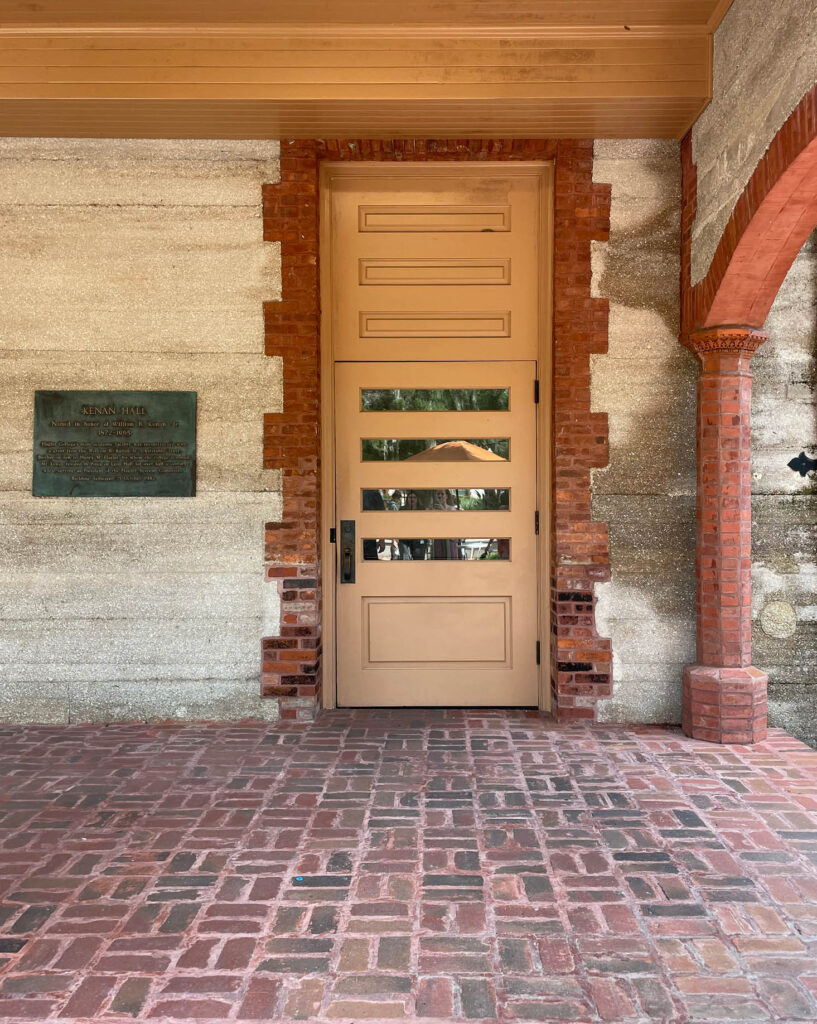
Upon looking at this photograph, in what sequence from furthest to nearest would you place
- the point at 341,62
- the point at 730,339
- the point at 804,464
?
the point at 804,464 < the point at 730,339 < the point at 341,62

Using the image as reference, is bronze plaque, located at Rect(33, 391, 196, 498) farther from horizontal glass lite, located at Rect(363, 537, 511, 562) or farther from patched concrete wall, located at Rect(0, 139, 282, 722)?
horizontal glass lite, located at Rect(363, 537, 511, 562)

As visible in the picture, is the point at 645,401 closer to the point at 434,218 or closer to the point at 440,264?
the point at 440,264

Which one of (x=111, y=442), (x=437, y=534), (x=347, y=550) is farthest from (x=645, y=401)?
(x=111, y=442)

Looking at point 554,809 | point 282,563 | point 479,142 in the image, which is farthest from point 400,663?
point 479,142

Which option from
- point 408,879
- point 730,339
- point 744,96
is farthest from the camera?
point 730,339

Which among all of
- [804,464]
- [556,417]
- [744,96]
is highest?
[744,96]

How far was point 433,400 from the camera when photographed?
517 centimetres

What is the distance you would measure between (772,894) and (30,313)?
16.6 feet

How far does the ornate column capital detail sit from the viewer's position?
4.55 metres

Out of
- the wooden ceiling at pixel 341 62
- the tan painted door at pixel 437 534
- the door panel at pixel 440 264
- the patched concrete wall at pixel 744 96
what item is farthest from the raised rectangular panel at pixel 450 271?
the patched concrete wall at pixel 744 96

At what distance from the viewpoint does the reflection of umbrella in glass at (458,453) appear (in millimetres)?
5172

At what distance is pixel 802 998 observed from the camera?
7.35ft

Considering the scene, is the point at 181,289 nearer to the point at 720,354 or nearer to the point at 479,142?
the point at 479,142

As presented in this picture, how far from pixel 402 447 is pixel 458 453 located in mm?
378
